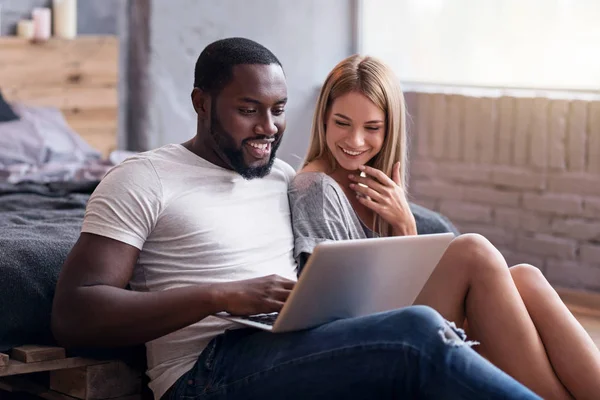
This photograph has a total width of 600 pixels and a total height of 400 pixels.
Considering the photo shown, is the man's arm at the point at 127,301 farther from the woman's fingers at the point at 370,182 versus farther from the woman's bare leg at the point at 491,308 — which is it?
the woman's fingers at the point at 370,182

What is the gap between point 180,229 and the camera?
6.37 ft

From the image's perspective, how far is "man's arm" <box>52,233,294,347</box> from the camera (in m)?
1.77

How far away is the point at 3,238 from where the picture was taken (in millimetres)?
2328

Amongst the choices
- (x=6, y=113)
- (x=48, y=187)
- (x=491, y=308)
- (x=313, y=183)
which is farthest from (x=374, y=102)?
(x=6, y=113)

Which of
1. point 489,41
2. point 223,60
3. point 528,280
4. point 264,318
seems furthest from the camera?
point 489,41

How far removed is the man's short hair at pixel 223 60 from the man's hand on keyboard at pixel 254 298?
0.47 metres

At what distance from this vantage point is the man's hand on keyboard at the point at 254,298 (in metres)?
1.78

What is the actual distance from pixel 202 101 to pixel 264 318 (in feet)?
1.65

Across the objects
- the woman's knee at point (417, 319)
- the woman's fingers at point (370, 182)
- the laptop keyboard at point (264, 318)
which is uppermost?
the woman's fingers at point (370, 182)

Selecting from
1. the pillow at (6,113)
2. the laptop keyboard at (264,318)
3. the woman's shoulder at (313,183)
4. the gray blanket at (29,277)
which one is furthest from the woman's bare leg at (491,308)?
the pillow at (6,113)

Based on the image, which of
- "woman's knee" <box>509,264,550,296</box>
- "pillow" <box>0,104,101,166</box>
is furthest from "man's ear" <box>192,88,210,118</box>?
"pillow" <box>0,104,101,166</box>

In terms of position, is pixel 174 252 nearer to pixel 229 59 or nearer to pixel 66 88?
pixel 229 59

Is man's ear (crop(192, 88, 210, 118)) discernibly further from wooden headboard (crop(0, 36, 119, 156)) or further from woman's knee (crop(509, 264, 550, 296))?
wooden headboard (crop(0, 36, 119, 156))

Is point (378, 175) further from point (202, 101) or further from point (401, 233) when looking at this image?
point (202, 101)
